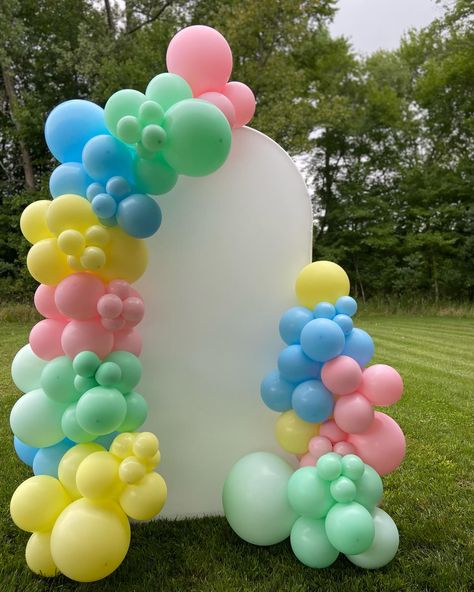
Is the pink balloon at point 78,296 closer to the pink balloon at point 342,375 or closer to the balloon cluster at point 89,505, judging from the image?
the balloon cluster at point 89,505

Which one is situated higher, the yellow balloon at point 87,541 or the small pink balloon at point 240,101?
the small pink balloon at point 240,101

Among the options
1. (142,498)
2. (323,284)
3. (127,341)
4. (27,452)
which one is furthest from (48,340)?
(323,284)

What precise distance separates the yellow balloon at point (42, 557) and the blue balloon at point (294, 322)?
54.7 inches

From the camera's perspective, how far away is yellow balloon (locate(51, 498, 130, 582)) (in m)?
1.89

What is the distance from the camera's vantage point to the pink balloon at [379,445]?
2.24 meters

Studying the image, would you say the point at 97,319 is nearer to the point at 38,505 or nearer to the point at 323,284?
the point at 38,505

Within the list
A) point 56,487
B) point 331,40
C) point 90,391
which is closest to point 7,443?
point 56,487

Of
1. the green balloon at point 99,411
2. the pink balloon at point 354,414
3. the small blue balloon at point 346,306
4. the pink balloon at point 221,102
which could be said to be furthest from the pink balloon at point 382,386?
the pink balloon at point 221,102

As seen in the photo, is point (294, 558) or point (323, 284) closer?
point (294, 558)

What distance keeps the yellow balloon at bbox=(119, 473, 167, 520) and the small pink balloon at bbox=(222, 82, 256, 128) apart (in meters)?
1.80

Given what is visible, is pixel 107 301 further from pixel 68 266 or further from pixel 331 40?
pixel 331 40

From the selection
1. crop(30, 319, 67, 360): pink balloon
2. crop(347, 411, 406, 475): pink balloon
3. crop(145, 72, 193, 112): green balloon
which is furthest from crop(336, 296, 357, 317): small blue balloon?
crop(30, 319, 67, 360): pink balloon

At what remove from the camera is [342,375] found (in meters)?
2.18

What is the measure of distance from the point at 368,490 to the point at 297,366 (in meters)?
0.62
